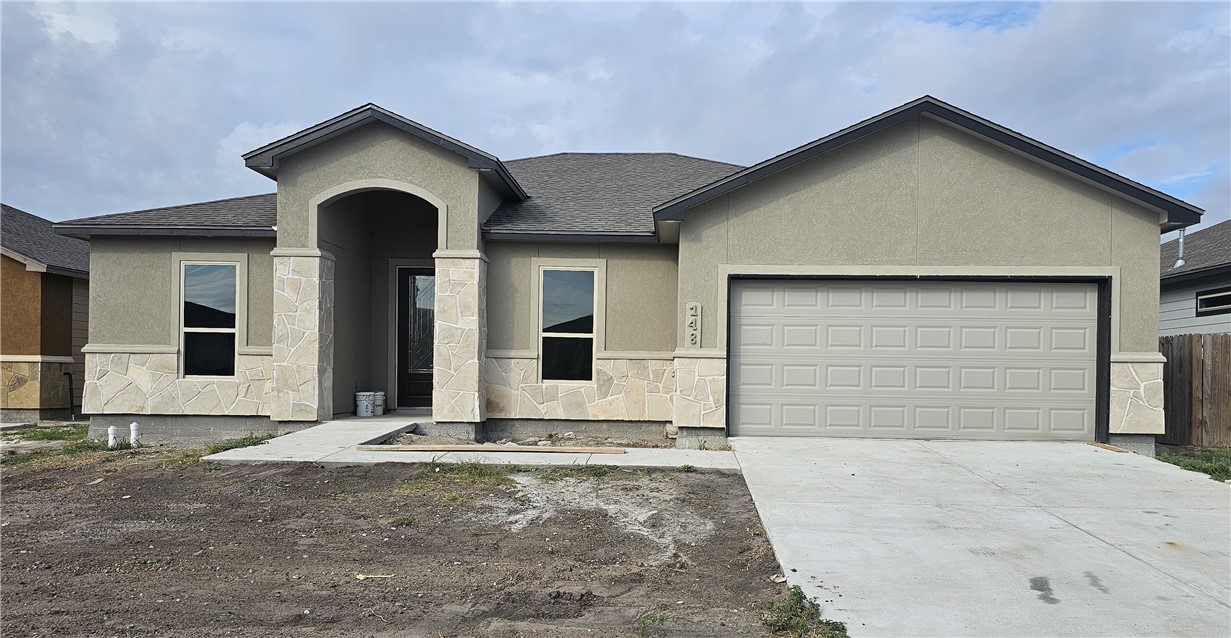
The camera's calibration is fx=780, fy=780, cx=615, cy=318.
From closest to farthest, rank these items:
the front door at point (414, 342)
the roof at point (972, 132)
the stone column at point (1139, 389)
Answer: the roof at point (972, 132)
the stone column at point (1139, 389)
the front door at point (414, 342)

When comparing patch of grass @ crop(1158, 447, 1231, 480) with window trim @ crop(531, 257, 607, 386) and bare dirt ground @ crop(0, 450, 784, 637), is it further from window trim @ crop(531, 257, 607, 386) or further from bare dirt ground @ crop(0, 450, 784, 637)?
window trim @ crop(531, 257, 607, 386)

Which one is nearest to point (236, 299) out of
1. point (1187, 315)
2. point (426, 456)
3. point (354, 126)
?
point (354, 126)

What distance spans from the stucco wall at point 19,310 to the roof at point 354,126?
7.08 metres

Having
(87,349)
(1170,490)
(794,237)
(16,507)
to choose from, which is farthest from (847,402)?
(87,349)

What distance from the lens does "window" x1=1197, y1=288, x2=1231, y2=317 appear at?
14.0 m

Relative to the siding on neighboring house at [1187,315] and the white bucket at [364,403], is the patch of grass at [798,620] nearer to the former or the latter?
the white bucket at [364,403]

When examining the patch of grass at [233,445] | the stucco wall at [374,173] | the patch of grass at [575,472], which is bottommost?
the patch of grass at [233,445]

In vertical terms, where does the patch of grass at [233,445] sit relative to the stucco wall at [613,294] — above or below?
below

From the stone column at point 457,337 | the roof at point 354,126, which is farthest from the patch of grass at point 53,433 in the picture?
the stone column at point 457,337

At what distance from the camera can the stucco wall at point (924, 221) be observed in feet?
35.4

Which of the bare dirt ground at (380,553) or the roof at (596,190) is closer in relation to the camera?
the bare dirt ground at (380,553)

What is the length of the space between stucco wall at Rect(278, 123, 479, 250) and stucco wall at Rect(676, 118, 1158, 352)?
3355mm

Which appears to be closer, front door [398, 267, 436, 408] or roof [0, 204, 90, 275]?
front door [398, 267, 436, 408]

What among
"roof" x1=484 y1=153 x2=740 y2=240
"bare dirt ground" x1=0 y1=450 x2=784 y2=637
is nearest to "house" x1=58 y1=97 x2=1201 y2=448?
"roof" x1=484 y1=153 x2=740 y2=240
